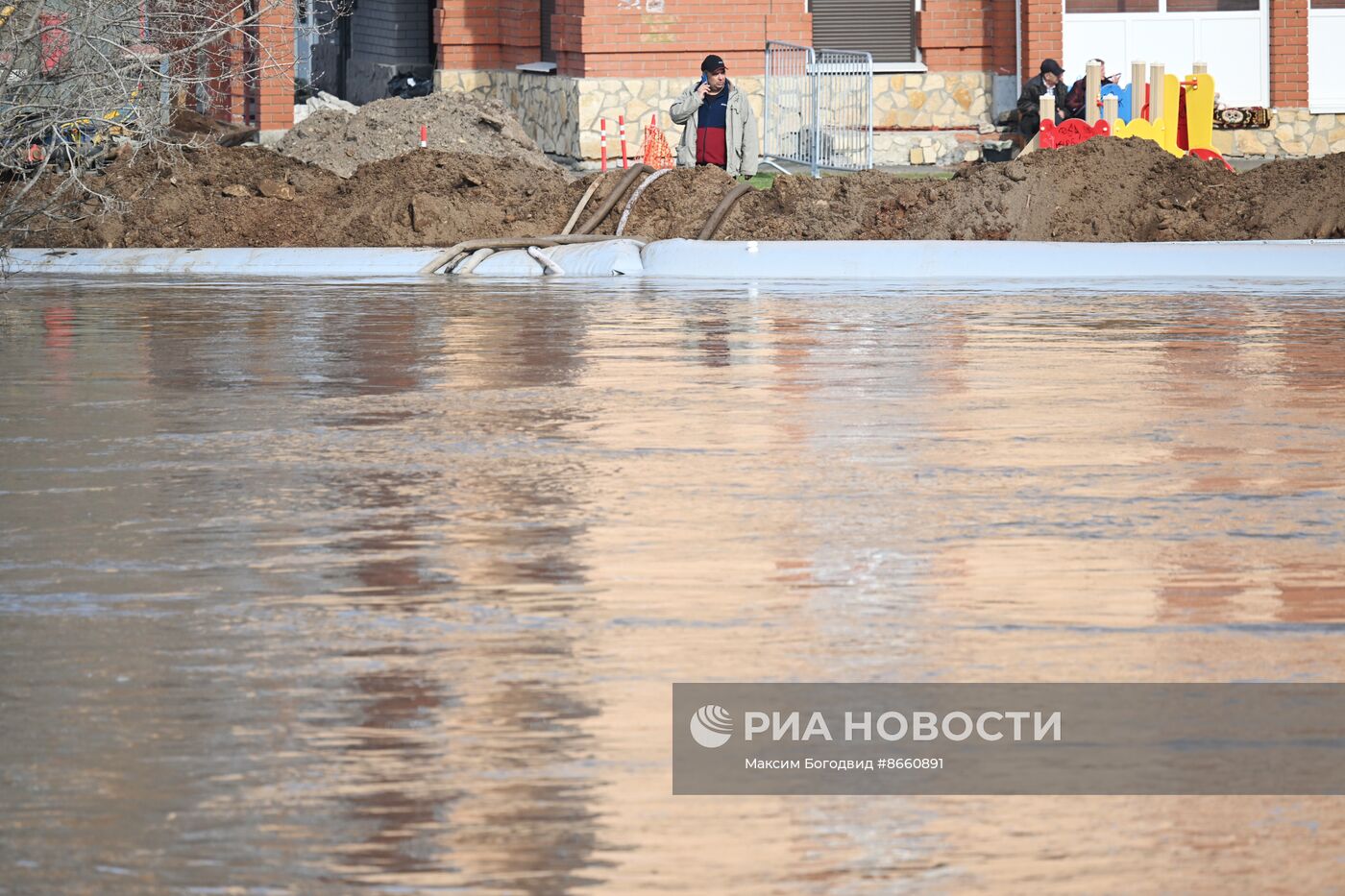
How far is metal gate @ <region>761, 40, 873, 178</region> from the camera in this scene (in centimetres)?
2991

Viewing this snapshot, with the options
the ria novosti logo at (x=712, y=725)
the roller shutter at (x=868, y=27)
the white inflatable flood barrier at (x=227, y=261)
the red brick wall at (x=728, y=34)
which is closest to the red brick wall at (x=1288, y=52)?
the red brick wall at (x=728, y=34)

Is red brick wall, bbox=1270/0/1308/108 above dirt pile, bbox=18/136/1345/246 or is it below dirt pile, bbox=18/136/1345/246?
above

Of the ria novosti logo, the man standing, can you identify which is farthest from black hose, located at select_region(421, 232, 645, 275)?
the ria novosti logo

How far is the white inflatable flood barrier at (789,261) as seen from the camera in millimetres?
20359

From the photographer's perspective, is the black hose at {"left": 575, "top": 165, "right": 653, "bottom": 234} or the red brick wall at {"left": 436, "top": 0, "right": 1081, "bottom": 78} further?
the red brick wall at {"left": 436, "top": 0, "right": 1081, "bottom": 78}

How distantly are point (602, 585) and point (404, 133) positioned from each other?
2306 centimetres

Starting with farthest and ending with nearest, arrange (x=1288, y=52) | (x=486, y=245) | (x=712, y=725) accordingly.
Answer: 1. (x=1288, y=52)
2. (x=486, y=245)
3. (x=712, y=725)

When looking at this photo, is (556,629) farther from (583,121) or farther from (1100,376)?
(583,121)

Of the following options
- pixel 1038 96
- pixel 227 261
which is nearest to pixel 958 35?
pixel 1038 96

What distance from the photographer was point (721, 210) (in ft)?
74.3

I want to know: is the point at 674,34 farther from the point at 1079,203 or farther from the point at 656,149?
the point at 1079,203

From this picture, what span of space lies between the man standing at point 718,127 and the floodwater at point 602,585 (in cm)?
920

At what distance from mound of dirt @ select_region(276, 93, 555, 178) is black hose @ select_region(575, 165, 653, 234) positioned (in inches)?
253

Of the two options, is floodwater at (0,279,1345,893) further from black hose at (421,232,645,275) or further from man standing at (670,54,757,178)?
man standing at (670,54,757,178)
